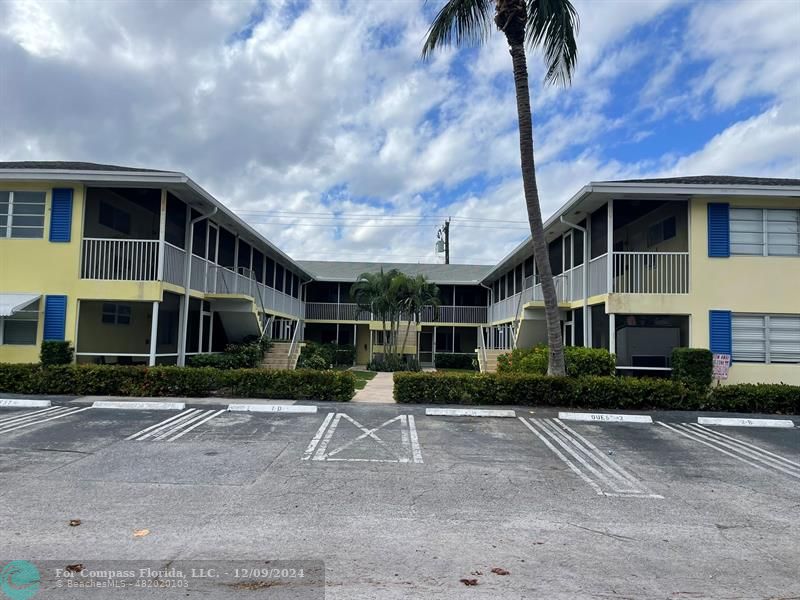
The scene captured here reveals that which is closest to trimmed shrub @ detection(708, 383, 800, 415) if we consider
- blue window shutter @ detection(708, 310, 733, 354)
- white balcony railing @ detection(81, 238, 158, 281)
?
blue window shutter @ detection(708, 310, 733, 354)

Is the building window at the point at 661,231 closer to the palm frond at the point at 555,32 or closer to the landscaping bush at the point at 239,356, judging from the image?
the palm frond at the point at 555,32

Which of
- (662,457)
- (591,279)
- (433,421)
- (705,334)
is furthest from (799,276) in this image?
(433,421)

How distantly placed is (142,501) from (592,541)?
452cm

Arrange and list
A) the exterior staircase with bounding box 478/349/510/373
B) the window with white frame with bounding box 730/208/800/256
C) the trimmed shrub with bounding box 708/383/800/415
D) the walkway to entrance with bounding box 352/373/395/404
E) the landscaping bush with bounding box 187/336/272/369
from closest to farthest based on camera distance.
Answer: the trimmed shrub with bounding box 708/383/800/415 < the walkway to entrance with bounding box 352/373/395/404 < the window with white frame with bounding box 730/208/800/256 < the landscaping bush with bounding box 187/336/272/369 < the exterior staircase with bounding box 478/349/510/373

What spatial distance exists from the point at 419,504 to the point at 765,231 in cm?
1299

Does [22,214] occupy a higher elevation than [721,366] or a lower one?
higher

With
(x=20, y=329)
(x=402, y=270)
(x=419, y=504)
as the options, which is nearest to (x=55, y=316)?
(x=20, y=329)

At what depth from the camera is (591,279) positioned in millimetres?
15523

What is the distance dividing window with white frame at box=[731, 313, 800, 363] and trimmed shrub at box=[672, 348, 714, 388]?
Answer: 1.56m

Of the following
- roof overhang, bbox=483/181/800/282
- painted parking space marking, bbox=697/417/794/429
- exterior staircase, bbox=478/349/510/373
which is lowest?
painted parking space marking, bbox=697/417/794/429

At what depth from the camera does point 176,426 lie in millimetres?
9633

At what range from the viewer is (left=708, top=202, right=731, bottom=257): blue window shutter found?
1388 centimetres

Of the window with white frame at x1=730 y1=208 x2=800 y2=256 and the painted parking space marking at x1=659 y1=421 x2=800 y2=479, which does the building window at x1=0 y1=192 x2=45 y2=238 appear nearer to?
the painted parking space marking at x1=659 y1=421 x2=800 y2=479

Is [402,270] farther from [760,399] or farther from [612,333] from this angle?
[760,399]
